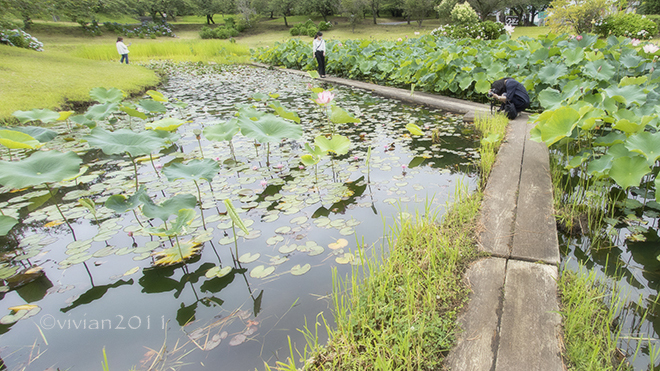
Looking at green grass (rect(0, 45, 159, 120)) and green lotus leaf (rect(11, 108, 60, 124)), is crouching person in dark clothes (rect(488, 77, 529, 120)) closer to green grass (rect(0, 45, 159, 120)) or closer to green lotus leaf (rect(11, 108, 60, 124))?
green lotus leaf (rect(11, 108, 60, 124))

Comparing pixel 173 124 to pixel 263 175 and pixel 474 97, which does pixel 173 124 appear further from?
pixel 474 97

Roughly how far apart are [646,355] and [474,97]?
446cm

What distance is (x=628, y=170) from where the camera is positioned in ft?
5.60

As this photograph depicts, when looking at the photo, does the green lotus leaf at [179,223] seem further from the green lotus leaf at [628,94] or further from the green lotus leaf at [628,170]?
the green lotus leaf at [628,94]

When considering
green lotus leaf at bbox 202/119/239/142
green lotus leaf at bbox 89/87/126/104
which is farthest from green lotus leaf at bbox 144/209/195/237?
green lotus leaf at bbox 89/87/126/104

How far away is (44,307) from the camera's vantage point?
1480 millimetres

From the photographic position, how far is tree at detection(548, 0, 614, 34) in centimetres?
1048

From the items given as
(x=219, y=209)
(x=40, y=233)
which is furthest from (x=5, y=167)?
(x=219, y=209)

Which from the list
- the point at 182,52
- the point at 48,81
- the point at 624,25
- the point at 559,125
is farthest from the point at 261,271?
the point at 182,52

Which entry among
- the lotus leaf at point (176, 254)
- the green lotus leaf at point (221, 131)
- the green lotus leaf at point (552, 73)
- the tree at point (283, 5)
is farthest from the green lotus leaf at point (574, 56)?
the tree at point (283, 5)

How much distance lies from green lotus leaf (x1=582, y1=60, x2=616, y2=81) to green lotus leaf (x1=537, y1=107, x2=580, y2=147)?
1576 millimetres

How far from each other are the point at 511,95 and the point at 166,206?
147 inches

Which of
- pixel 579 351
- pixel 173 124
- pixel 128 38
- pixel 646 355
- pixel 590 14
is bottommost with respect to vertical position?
pixel 646 355

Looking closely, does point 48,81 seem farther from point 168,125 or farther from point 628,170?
point 628,170
